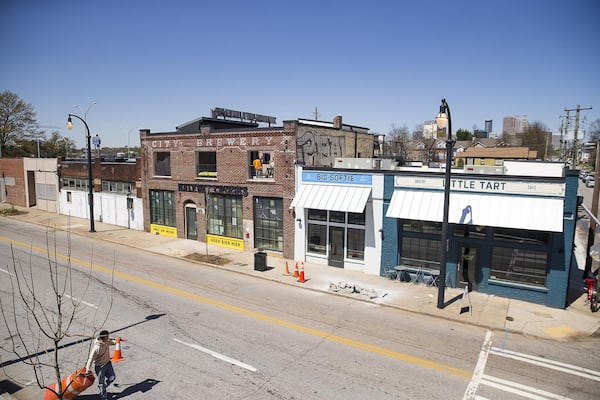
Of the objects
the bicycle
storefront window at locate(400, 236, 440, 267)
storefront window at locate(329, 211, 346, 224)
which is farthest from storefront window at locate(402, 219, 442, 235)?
the bicycle

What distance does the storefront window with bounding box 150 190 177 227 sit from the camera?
89.1 feet

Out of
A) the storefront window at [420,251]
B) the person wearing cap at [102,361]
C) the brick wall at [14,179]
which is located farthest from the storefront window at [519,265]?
the brick wall at [14,179]

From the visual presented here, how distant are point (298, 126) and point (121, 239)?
574 inches

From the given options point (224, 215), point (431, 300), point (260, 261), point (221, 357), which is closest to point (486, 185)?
point (431, 300)

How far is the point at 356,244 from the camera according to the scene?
19.4 metres

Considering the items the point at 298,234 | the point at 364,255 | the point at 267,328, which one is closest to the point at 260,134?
the point at 298,234

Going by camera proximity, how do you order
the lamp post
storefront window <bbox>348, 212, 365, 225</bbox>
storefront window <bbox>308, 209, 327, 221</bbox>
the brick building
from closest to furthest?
the lamp post, storefront window <bbox>348, 212, 365, 225</bbox>, storefront window <bbox>308, 209, 327, 221</bbox>, the brick building

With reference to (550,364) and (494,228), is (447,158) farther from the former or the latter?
(550,364)

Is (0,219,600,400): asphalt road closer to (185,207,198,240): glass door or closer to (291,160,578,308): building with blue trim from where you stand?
(291,160,578,308): building with blue trim

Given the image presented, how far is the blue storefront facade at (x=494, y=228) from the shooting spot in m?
14.6

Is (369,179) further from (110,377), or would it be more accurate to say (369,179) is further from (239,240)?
(110,377)

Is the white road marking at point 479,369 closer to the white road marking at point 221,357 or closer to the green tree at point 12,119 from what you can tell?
the white road marking at point 221,357

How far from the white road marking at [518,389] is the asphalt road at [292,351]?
3 centimetres

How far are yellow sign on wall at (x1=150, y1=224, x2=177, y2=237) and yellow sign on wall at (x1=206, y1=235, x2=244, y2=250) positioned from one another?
11.2 feet
